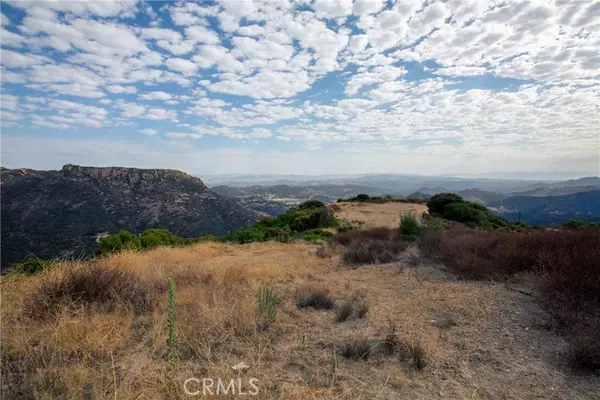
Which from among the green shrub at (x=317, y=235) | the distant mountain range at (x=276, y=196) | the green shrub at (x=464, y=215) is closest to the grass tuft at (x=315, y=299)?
the green shrub at (x=317, y=235)

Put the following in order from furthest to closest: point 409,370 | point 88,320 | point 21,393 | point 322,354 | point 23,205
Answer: point 23,205 < point 88,320 < point 322,354 < point 409,370 < point 21,393

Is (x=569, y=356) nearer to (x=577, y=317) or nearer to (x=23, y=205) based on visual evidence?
(x=577, y=317)

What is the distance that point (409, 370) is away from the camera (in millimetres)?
3299

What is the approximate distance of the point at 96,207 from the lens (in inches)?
1582

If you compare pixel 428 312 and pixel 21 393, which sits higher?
pixel 21 393

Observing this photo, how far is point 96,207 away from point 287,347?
145 feet

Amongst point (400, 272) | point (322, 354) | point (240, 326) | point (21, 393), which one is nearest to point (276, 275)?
point (400, 272)

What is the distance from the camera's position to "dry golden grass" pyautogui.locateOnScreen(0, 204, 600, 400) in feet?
9.28

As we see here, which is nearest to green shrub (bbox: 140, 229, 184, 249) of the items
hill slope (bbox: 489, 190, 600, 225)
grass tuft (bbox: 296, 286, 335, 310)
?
grass tuft (bbox: 296, 286, 335, 310)

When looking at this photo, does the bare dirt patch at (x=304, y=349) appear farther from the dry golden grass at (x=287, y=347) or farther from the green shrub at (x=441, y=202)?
the green shrub at (x=441, y=202)

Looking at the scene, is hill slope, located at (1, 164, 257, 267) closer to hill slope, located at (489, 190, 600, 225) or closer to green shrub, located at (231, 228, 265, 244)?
green shrub, located at (231, 228, 265, 244)

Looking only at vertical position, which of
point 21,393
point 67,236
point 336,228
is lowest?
point 67,236

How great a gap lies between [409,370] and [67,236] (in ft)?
110

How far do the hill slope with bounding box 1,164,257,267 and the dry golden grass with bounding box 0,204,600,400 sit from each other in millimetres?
24466
